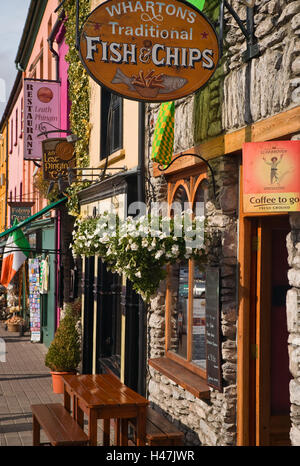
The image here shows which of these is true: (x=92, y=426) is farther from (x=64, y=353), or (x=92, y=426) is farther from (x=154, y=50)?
(x=64, y=353)

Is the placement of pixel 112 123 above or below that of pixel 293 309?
above

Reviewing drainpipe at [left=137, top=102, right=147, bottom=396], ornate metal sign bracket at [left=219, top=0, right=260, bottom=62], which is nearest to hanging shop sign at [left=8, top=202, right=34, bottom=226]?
drainpipe at [left=137, top=102, right=147, bottom=396]

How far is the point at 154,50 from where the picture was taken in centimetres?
625

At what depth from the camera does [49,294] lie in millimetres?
18328

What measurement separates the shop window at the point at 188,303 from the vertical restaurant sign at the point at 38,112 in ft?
29.8

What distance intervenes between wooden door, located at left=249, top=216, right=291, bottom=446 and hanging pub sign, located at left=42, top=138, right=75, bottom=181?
8.97 metres

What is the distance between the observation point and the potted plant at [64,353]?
1190 cm

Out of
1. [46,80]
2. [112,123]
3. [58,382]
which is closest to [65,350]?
[58,382]

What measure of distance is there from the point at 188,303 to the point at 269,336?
5.45ft

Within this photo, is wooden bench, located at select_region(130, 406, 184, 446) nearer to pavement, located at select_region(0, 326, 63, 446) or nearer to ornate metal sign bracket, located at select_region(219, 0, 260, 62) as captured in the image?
pavement, located at select_region(0, 326, 63, 446)

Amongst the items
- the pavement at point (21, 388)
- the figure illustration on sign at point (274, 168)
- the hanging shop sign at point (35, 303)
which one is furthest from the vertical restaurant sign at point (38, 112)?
the figure illustration on sign at point (274, 168)

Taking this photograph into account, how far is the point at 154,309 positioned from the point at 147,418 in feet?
6.38
